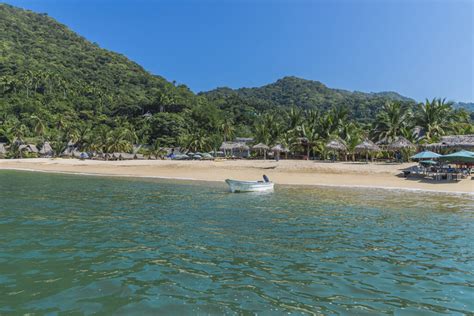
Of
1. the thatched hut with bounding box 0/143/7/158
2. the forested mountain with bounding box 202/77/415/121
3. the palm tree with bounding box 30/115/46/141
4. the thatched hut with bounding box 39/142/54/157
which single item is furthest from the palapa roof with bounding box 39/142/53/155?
the forested mountain with bounding box 202/77/415/121

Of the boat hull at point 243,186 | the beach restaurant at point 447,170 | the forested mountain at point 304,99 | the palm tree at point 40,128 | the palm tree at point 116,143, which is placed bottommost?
the boat hull at point 243,186

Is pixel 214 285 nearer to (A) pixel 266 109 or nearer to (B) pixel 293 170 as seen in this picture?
(B) pixel 293 170

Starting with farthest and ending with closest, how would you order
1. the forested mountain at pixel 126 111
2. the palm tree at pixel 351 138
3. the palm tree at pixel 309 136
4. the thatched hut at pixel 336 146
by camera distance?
1. the forested mountain at pixel 126 111
2. the palm tree at pixel 309 136
3. the thatched hut at pixel 336 146
4. the palm tree at pixel 351 138

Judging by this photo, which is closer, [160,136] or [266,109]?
[160,136]

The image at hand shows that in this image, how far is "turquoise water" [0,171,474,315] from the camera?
19.2ft

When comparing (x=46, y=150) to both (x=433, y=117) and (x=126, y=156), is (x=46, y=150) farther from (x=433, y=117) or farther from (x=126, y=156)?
(x=433, y=117)

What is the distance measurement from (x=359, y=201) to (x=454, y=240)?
825cm

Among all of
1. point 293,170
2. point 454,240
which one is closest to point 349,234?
point 454,240

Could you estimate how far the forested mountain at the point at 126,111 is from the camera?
4894cm

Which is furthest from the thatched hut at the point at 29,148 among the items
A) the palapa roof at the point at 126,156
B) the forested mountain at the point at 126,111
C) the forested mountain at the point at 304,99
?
the forested mountain at the point at 304,99

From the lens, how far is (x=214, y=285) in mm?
6605

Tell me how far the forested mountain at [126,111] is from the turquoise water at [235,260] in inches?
1243

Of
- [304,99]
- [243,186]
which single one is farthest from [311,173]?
[304,99]

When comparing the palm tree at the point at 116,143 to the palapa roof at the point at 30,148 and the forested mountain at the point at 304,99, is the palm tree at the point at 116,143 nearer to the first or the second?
the palapa roof at the point at 30,148
